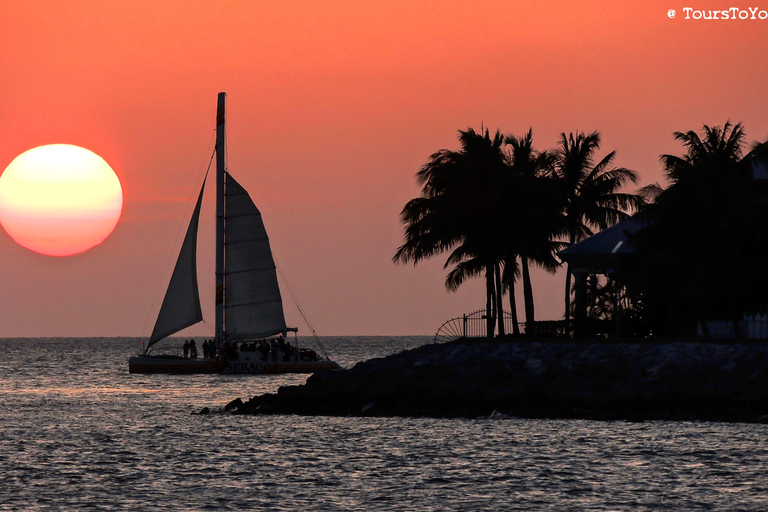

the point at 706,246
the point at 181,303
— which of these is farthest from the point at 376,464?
the point at 181,303

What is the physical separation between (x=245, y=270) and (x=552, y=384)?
32155 mm

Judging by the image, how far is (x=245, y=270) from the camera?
6769 cm

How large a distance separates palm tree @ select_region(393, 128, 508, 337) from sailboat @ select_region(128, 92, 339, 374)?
940 cm

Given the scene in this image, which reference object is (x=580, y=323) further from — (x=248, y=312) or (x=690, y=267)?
(x=248, y=312)

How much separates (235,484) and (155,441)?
29.9 feet

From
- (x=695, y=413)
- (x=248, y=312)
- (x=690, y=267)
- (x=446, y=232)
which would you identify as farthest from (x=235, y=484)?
(x=248, y=312)

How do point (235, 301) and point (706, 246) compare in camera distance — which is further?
point (235, 301)

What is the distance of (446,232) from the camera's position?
5950 centimetres

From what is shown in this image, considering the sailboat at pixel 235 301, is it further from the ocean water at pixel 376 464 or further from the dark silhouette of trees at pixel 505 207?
the ocean water at pixel 376 464

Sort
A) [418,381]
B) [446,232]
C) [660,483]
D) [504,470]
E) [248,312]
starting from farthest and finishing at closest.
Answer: [248,312] < [446,232] < [418,381] < [504,470] < [660,483]

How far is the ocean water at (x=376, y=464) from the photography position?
2348 centimetres

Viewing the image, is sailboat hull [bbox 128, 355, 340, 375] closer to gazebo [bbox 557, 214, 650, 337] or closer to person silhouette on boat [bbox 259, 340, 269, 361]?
person silhouette on boat [bbox 259, 340, 269, 361]

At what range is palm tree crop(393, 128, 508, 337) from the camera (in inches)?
2328

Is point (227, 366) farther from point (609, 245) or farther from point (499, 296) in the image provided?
point (609, 245)
